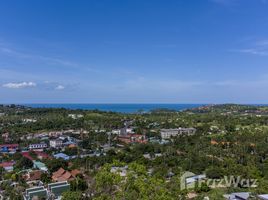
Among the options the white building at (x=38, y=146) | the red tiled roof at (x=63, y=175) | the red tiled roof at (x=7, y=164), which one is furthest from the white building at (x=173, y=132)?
the red tiled roof at (x=7, y=164)

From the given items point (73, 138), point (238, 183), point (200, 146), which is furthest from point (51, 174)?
point (73, 138)

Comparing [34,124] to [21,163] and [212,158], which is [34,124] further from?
[212,158]

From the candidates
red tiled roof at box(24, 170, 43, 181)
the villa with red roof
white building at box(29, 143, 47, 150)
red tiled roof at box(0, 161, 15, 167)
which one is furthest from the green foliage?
white building at box(29, 143, 47, 150)

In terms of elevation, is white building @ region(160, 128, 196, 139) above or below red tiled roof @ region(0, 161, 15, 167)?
above

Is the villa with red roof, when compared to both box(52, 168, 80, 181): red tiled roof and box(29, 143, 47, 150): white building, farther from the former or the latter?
box(52, 168, 80, 181): red tiled roof

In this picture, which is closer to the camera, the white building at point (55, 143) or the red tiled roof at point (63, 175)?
the red tiled roof at point (63, 175)

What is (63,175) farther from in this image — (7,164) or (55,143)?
(55,143)

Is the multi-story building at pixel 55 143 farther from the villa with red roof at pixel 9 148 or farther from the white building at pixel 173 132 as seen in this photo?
the white building at pixel 173 132

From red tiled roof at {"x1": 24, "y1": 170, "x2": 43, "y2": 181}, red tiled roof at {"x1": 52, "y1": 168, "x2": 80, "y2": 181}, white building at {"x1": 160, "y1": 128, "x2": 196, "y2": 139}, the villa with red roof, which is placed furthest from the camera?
white building at {"x1": 160, "y1": 128, "x2": 196, "y2": 139}

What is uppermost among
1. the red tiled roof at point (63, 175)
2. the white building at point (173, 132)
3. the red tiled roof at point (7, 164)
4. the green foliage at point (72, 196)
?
the green foliage at point (72, 196)

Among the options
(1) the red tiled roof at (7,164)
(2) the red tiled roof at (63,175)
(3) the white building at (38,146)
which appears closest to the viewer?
(2) the red tiled roof at (63,175)

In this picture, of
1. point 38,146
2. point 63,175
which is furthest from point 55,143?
point 63,175

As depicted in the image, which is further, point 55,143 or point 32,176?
point 55,143
